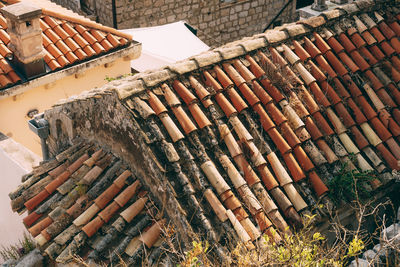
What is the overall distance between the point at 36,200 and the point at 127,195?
1.24m

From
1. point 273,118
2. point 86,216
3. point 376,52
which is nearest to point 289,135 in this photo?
point 273,118

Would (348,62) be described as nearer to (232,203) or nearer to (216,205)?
(232,203)

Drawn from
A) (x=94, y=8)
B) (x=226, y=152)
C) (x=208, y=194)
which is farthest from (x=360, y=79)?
(x=94, y=8)

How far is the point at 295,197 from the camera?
5051mm

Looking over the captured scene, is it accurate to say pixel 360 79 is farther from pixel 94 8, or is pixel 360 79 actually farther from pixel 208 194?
pixel 94 8

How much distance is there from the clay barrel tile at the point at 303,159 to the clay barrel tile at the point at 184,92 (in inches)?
46.5

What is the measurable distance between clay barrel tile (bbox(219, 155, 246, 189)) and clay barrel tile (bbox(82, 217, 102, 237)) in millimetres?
1272

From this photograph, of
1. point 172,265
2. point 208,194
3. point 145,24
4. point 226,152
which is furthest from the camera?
point 145,24

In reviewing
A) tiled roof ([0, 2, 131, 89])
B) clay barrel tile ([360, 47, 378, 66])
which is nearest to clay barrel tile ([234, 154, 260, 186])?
clay barrel tile ([360, 47, 378, 66])

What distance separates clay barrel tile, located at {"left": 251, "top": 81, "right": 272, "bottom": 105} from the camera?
18.4 feet

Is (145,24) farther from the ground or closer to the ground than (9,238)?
farther from the ground

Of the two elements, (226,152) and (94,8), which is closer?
(226,152)

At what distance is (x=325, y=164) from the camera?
5.35 metres

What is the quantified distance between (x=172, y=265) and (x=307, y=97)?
2.45 metres
